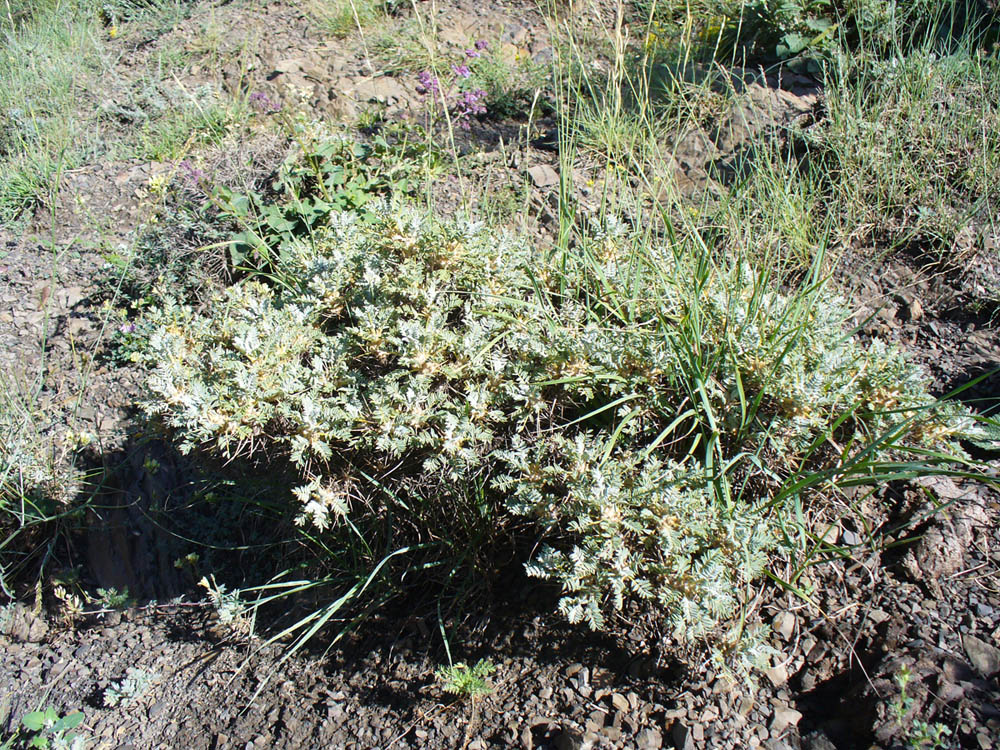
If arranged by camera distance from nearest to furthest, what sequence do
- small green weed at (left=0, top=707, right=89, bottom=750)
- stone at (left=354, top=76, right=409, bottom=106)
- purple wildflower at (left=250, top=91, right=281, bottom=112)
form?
small green weed at (left=0, top=707, right=89, bottom=750) < purple wildflower at (left=250, top=91, right=281, bottom=112) < stone at (left=354, top=76, right=409, bottom=106)

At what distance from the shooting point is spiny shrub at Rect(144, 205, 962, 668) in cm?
185

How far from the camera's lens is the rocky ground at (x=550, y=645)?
1.79 metres

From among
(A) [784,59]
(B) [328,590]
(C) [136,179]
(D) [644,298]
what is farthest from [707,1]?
(B) [328,590]

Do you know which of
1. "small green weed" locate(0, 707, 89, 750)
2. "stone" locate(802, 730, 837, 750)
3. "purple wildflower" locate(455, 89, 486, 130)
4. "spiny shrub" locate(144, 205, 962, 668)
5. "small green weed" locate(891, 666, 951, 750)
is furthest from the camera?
"purple wildflower" locate(455, 89, 486, 130)

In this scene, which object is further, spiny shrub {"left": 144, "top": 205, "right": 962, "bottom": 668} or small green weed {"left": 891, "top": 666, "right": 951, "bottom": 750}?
spiny shrub {"left": 144, "top": 205, "right": 962, "bottom": 668}

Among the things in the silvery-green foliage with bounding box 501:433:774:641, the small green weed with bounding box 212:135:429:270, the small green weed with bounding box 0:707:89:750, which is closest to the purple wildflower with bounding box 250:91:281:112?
the small green weed with bounding box 212:135:429:270

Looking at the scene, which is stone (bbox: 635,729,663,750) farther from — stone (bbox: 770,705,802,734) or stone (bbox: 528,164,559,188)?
stone (bbox: 528,164,559,188)

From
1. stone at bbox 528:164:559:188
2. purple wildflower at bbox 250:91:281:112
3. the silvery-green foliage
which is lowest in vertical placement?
the silvery-green foliage

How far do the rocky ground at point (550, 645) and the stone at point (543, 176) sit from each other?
1 cm

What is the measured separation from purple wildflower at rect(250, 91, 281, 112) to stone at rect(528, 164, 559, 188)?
1606mm

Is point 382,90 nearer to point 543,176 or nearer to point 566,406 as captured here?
point 543,176

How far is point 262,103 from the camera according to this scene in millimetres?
4012

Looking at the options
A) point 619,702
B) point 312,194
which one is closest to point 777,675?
point 619,702

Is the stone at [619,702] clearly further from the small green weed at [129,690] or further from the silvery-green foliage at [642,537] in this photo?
the small green weed at [129,690]
